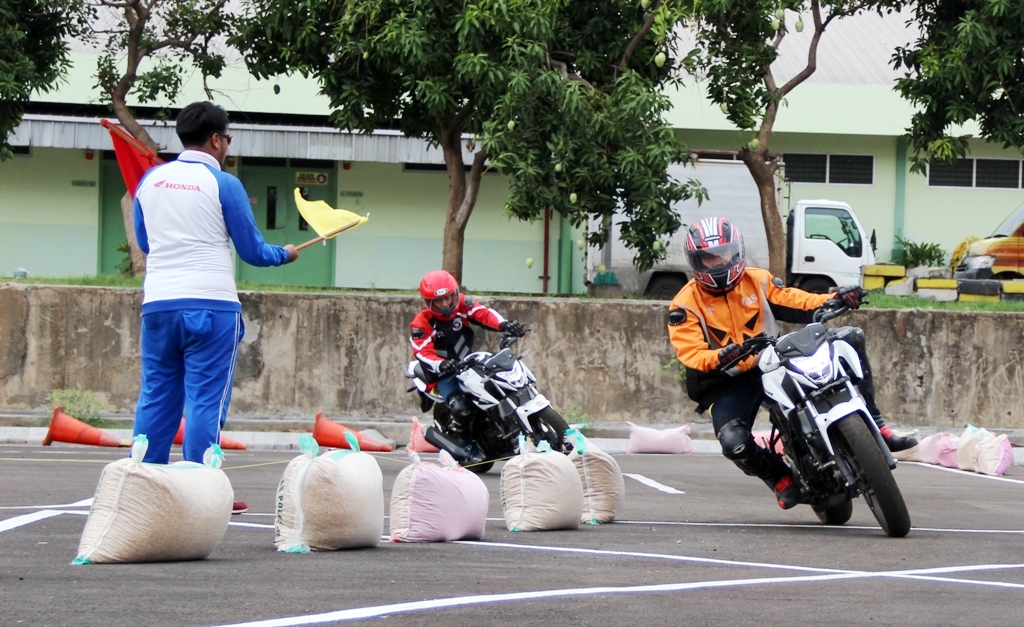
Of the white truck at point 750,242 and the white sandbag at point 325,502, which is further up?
the white truck at point 750,242

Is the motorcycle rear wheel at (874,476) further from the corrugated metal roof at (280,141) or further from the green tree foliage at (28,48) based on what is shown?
the corrugated metal roof at (280,141)

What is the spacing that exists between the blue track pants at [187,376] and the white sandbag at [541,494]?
1.56 m

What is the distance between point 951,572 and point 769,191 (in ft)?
43.1

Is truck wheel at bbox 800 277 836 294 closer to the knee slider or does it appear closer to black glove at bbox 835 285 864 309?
the knee slider

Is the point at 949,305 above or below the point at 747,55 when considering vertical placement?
below

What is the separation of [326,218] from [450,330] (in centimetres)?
313

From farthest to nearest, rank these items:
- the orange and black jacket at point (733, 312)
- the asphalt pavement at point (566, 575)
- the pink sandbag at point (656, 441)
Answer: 1. the pink sandbag at point (656, 441)
2. the orange and black jacket at point (733, 312)
3. the asphalt pavement at point (566, 575)

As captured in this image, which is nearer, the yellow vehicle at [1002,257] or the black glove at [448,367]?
the black glove at [448,367]

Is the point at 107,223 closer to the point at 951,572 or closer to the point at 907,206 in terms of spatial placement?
the point at 907,206

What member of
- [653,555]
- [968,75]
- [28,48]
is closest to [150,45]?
[28,48]

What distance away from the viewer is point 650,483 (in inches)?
399

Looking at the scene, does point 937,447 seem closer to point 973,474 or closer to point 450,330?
point 973,474

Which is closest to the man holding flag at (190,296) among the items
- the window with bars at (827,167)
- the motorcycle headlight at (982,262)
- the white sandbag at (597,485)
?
the white sandbag at (597,485)

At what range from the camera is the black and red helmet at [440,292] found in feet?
33.6
